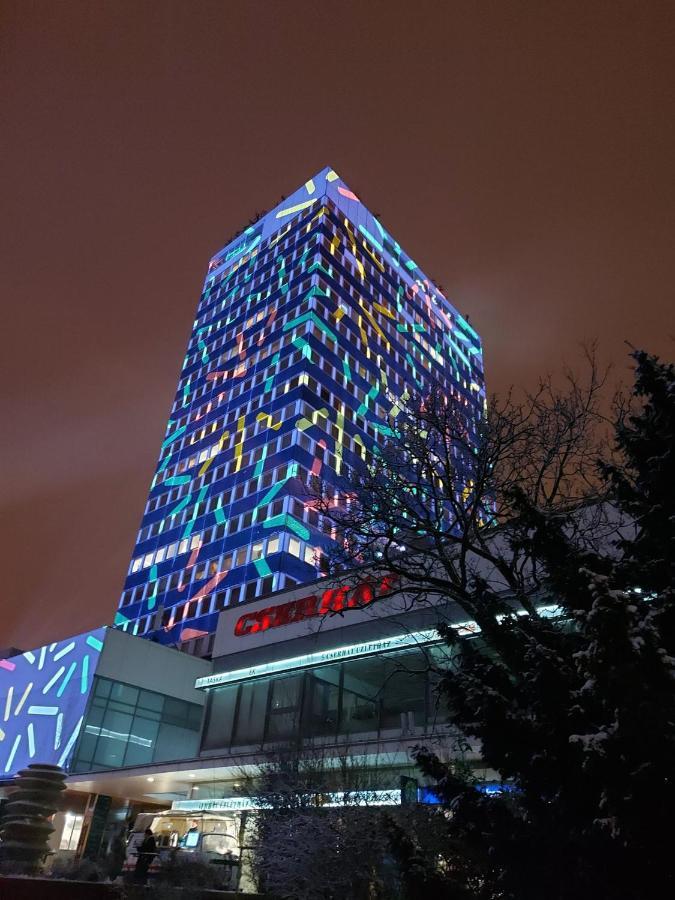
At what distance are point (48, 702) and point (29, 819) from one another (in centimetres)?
1910

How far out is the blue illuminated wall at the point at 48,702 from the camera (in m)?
32.5

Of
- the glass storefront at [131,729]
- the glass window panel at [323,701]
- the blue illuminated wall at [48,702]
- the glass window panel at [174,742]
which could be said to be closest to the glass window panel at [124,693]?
the glass storefront at [131,729]

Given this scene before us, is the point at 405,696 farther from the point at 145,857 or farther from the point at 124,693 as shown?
the point at 124,693

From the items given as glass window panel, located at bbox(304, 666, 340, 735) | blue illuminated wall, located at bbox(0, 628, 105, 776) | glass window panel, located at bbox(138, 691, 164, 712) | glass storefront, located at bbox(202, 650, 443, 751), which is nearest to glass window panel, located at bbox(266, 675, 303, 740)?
glass storefront, located at bbox(202, 650, 443, 751)

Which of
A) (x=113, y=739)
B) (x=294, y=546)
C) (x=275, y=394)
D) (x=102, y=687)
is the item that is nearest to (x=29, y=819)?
(x=102, y=687)

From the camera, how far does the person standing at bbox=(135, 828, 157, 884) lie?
646 inches

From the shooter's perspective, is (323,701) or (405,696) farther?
(323,701)

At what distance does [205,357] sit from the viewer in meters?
83.9

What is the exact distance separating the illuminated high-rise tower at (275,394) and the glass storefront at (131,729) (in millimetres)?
18573

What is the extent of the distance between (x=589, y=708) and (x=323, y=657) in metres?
18.4

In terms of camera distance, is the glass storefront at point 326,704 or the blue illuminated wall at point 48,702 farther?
the blue illuminated wall at point 48,702

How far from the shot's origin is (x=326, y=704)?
2412 cm

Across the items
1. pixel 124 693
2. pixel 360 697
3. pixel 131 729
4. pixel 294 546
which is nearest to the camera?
pixel 360 697

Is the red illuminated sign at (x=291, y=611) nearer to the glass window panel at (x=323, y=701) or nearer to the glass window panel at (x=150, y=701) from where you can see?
the glass window panel at (x=323, y=701)
